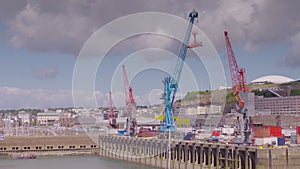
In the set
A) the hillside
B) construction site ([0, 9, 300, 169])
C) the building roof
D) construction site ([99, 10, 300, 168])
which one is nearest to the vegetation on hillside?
the hillside

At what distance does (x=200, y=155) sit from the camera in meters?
43.0

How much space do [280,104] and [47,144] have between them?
3358 inches

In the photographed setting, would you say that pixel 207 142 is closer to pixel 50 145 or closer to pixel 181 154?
pixel 181 154

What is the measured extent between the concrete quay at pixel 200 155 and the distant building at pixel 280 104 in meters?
76.4

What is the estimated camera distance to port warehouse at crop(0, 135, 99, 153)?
7238 centimetres

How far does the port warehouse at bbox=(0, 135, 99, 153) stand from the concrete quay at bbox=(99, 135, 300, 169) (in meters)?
7.59

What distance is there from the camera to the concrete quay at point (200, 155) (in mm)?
33719

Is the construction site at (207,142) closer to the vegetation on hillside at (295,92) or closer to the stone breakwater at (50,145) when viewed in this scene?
the stone breakwater at (50,145)

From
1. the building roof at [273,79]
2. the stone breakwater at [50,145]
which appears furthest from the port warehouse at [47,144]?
the building roof at [273,79]

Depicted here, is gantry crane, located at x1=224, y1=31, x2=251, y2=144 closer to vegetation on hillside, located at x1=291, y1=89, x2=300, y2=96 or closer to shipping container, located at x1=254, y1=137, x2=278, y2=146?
shipping container, located at x1=254, y1=137, x2=278, y2=146

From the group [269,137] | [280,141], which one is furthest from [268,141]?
[280,141]

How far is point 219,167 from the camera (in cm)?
3941

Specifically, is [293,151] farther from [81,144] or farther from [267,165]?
[81,144]

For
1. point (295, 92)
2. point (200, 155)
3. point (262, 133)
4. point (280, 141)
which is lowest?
point (200, 155)
